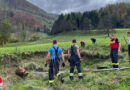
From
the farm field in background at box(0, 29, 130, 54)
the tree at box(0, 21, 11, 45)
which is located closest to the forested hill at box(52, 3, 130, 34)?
the farm field in background at box(0, 29, 130, 54)

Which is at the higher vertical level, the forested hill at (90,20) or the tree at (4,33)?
the forested hill at (90,20)

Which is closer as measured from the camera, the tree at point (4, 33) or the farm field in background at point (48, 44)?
the farm field in background at point (48, 44)

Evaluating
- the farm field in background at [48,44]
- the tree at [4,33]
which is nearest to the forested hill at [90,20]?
the farm field in background at [48,44]

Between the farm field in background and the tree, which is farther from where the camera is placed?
the tree

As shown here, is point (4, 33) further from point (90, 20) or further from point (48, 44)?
point (90, 20)

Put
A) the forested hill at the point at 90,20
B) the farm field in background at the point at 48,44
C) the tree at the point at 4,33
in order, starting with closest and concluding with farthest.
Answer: the farm field in background at the point at 48,44 → the tree at the point at 4,33 → the forested hill at the point at 90,20

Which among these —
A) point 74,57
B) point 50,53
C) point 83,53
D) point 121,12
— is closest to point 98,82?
point 74,57

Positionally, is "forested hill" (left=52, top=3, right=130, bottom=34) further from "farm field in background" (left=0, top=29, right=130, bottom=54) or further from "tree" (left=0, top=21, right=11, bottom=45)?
"tree" (left=0, top=21, right=11, bottom=45)

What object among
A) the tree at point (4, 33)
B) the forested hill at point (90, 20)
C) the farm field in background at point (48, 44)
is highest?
the forested hill at point (90, 20)

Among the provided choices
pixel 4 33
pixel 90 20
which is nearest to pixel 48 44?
pixel 4 33

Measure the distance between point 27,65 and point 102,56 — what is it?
26.3 feet

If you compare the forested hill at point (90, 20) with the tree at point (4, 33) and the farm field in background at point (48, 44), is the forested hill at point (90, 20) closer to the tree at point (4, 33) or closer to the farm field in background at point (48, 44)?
the farm field in background at point (48, 44)

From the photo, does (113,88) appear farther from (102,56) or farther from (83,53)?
(83,53)

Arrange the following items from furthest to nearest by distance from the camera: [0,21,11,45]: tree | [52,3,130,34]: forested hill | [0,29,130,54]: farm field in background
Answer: [52,3,130,34]: forested hill → [0,21,11,45]: tree → [0,29,130,54]: farm field in background
